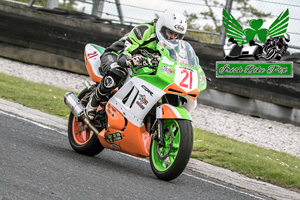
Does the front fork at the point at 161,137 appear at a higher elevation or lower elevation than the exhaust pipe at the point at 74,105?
higher

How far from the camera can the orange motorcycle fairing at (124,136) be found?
677cm

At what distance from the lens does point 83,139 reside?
783cm

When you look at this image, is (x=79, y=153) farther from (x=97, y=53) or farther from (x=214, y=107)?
(x=214, y=107)

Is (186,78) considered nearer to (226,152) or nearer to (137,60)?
(137,60)

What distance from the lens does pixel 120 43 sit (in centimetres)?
779

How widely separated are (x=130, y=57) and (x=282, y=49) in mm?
6647

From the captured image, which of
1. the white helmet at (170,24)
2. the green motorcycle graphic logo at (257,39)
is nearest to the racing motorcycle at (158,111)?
the white helmet at (170,24)

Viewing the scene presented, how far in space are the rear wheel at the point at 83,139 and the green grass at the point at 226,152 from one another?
167cm

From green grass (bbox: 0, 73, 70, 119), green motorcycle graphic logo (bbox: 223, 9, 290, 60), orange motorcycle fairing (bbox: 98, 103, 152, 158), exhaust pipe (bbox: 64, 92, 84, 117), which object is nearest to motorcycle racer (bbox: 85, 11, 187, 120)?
exhaust pipe (bbox: 64, 92, 84, 117)

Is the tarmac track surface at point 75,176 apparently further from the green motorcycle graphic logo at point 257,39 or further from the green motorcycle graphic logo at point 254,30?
the green motorcycle graphic logo at point 254,30

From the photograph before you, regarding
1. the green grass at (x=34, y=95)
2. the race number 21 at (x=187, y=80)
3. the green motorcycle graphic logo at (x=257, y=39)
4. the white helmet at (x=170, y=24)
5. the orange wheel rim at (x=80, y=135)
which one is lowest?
the green grass at (x=34, y=95)

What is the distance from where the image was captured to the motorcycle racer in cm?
684

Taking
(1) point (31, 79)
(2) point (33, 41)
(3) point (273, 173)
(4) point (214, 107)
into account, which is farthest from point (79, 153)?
(2) point (33, 41)

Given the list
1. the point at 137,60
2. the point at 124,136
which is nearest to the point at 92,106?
the point at 124,136
